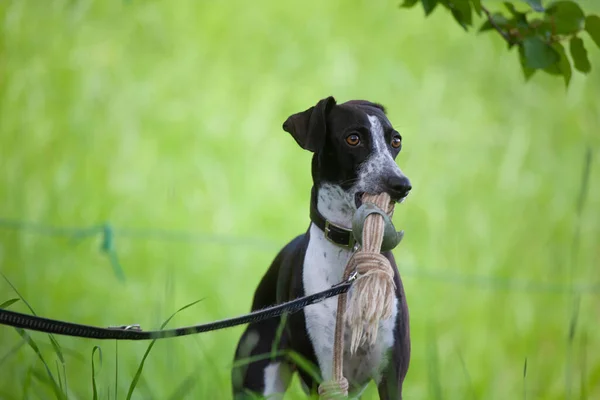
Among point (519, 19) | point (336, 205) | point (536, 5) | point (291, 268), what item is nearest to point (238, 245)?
point (291, 268)

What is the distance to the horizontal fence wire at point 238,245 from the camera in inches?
197

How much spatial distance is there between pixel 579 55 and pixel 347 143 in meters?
0.83

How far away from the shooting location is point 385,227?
2.36m

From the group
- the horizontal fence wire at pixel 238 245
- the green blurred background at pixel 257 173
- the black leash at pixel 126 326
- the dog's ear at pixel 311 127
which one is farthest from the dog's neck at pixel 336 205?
the horizontal fence wire at pixel 238 245

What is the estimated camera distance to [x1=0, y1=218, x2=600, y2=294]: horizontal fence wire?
500 cm

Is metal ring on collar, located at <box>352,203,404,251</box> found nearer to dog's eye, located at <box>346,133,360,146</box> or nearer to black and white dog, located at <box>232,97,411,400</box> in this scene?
black and white dog, located at <box>232,97,411,400</box>

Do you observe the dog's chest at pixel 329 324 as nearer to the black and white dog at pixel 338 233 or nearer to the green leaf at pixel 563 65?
the black and white dog at pixel 338 233

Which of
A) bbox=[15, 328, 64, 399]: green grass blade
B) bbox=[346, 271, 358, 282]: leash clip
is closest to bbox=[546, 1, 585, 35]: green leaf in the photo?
bbox=[346, 271, 358, 282]: leash clip

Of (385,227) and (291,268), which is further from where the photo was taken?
(291,268)

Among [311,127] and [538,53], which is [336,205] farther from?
[538,53]

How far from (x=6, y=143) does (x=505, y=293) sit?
3.08m

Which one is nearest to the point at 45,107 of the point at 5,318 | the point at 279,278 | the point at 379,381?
the point at 279,278

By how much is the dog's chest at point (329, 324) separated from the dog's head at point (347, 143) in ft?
0.54

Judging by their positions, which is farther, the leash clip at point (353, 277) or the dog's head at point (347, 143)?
the dog's head at point (347, 143)
